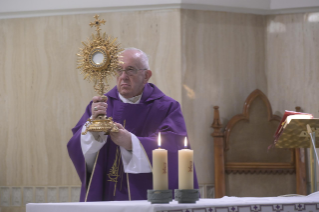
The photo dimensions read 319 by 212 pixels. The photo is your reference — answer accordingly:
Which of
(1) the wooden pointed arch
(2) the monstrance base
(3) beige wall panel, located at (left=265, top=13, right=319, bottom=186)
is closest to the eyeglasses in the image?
(2) the monstrance base

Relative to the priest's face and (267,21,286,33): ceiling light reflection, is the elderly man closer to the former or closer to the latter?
the priest's face

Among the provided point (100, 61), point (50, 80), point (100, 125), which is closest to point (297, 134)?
point (100, 125)

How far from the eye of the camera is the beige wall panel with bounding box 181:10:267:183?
6082 millimetres

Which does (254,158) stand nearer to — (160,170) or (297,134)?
(297,134)

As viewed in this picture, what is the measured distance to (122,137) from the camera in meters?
3.40

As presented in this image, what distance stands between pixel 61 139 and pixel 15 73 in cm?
121

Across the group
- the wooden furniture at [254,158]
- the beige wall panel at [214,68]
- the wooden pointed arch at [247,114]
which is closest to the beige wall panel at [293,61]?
the beige wall panel at [214,68]

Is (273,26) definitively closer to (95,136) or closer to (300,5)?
(300,5)

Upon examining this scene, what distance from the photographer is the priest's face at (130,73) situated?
388cm

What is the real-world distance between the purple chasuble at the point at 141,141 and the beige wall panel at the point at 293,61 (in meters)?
2.79

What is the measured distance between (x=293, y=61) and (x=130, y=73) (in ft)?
10.9

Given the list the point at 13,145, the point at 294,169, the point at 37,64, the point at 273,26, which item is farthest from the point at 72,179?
the point at 273,26

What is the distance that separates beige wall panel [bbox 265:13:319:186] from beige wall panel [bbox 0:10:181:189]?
58.9 inches

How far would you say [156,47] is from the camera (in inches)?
241
